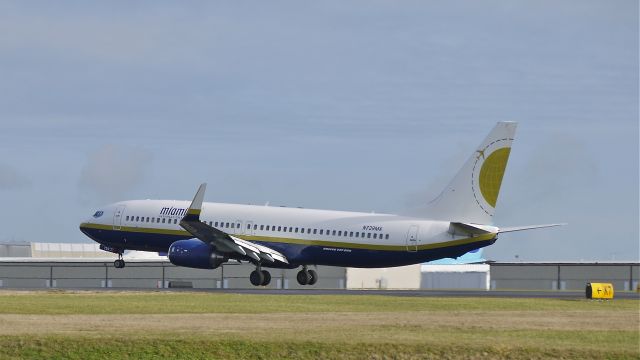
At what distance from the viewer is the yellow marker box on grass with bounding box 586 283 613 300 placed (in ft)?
239

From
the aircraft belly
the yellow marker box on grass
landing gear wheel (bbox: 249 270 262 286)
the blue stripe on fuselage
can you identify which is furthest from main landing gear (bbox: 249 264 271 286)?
the yellow marker box on grass

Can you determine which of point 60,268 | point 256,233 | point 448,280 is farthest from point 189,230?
point 448,280

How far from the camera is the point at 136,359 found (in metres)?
44.5

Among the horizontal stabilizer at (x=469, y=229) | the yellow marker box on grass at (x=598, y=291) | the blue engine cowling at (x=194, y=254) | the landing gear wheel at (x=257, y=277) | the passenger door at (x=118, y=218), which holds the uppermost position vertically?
the passenger door at (x=118, y=218)

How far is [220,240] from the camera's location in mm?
73938

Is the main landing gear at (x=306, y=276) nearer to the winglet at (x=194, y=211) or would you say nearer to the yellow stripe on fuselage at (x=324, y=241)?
the yellow stripe on fuselage at (x=324, y=241)

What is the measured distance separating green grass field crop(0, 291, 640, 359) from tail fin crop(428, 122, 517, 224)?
21.8ft

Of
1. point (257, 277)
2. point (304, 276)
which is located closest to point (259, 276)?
point (257, 277)

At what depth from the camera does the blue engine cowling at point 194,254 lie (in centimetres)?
7388

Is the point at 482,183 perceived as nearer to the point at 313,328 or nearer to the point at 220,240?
the point at 220,240

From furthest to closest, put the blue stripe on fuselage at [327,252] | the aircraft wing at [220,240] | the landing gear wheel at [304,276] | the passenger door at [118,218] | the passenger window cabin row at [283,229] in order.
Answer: the passenger door at [118,218] → the landing gear wheel at [304,276] → the passenger window cabin row at [283,229] → the aircraft wing at [220,240] → the blue stripe on fuselage at [327,252]

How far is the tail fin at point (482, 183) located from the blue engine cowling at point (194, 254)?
14.4m

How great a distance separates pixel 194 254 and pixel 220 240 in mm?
1850

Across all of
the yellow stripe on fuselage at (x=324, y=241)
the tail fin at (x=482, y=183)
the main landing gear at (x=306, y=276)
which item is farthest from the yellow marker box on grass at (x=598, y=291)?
the main landing gear at (x=306, y=276)
